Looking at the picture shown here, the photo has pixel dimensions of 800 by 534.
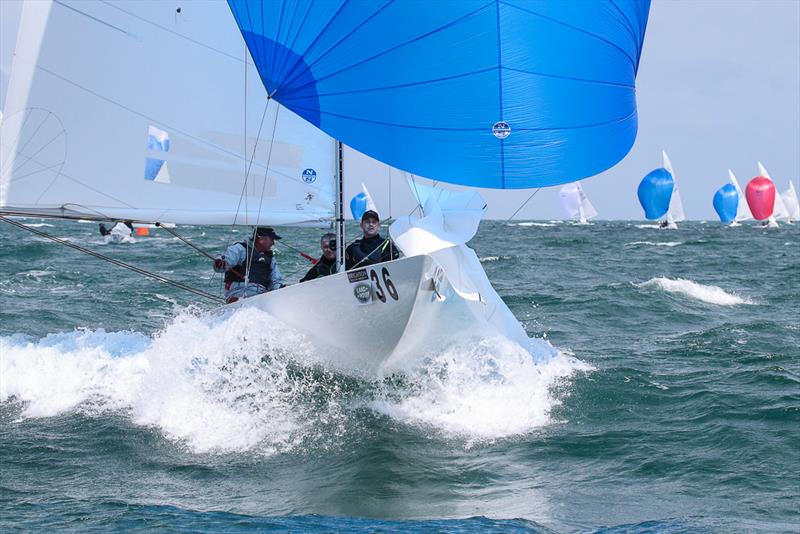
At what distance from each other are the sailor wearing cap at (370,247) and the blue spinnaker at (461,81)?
125 cm

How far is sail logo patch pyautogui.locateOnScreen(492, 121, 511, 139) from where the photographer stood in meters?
6.12

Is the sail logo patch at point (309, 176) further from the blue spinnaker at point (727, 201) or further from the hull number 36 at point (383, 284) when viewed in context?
the blue spinnaker at point (727, 201)

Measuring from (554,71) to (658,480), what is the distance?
288cm

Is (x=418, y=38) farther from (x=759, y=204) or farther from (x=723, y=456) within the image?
(x=759, y=204)

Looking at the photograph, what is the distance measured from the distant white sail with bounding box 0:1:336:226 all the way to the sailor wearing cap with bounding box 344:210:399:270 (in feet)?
1.53

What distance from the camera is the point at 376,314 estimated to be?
668 centimetres

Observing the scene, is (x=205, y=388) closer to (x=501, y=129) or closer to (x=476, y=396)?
(x=476, y=396)

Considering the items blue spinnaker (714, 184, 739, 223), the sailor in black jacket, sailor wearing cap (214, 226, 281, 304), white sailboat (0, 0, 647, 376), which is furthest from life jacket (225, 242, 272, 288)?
blue spinnaker (714, 184, 739, 223)

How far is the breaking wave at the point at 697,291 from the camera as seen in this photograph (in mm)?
15141

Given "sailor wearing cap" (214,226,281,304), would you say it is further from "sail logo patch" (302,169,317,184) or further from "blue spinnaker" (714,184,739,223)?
"blue spinnaker" (714,184,739,223)

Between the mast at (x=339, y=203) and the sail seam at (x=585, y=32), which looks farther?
the mast at (x=339, y=203)

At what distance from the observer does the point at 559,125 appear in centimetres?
626

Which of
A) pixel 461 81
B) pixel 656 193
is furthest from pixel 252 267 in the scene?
pixel 656 193

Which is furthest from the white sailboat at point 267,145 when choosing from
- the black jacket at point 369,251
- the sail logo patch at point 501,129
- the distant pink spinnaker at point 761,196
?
the distant pink spinnaker at point 761,196
